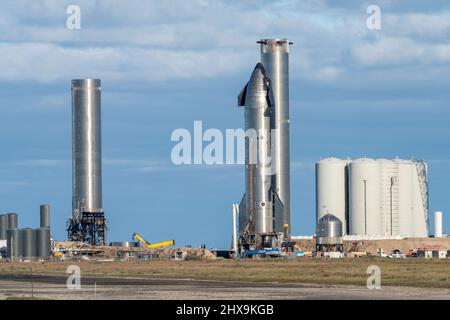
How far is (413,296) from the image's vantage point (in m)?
71.8

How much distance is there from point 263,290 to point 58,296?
650 inches
